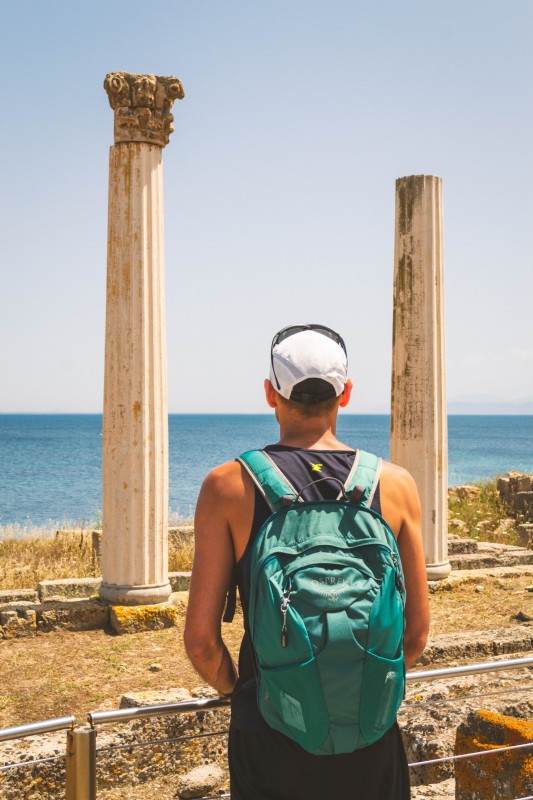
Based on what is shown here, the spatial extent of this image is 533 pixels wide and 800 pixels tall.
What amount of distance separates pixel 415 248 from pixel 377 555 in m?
9.00

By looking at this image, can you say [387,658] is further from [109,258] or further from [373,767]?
[109,258]

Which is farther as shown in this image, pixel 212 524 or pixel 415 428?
pixel 415 428

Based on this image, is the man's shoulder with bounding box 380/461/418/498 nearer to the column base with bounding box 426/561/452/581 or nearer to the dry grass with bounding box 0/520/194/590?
the column base with bounding box 426/561/452/581

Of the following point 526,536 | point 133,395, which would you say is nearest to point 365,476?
point 133,395

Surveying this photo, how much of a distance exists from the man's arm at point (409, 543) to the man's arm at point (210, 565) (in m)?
0.39

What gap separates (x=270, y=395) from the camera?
7.75 ft

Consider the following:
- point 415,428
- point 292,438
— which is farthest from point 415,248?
point 292,438

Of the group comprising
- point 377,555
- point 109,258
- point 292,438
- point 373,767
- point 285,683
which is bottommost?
point 373,767

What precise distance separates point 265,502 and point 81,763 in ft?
3.90

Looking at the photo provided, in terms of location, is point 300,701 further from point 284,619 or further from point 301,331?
point 301,331

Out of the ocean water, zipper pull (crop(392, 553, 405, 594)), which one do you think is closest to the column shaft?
zipper pull (crop(392, 553, 405, 594))

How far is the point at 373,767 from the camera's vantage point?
2090mm

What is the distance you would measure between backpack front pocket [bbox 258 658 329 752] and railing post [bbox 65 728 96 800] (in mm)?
971

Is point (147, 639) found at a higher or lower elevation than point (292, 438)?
lower
